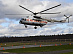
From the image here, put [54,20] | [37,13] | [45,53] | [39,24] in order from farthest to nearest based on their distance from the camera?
1. [54,20]
2. [39,24]
3. [37,13]
4. [45,53]

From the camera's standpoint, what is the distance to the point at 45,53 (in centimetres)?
2123

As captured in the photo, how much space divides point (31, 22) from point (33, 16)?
247 centimetres

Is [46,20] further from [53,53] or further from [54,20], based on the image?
[53,53]

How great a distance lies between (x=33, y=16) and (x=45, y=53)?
2838cm

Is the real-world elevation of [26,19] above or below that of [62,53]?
above

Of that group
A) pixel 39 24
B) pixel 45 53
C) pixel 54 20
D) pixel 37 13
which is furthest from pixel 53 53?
pixel 54 20

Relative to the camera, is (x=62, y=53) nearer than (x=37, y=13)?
Yes

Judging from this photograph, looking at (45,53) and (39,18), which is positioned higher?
(39,18)

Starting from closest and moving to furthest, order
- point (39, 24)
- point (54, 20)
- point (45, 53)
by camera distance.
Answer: point (45, 53) < point (39, 24) < point (54, 20)

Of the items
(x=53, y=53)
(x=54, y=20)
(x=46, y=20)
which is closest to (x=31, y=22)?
(x=46, y=20)

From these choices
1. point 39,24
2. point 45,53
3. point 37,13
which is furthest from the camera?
point 39,24

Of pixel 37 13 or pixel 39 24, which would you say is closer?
pixel 37 13

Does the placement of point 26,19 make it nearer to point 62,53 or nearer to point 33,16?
point 33,16

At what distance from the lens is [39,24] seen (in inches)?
2058
